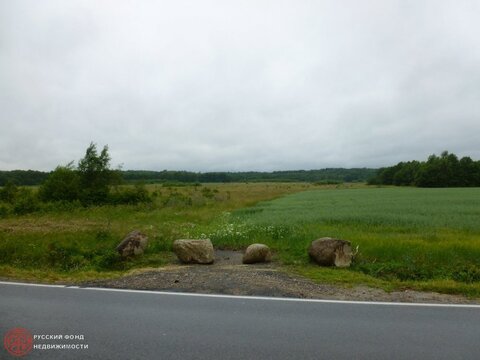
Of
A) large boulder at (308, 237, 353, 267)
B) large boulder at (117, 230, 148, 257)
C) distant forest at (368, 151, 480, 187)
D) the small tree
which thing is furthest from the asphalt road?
distant forest at (368, 151, 480, 187)

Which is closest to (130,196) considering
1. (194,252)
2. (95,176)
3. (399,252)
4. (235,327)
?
(95,176)

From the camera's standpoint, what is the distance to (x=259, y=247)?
12180 mm

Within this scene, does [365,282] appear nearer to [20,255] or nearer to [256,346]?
[256,346]

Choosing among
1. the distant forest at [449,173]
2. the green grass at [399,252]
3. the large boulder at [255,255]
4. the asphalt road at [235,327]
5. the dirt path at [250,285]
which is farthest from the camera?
the distant forest at [449,173]

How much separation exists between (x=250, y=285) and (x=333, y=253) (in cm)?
363

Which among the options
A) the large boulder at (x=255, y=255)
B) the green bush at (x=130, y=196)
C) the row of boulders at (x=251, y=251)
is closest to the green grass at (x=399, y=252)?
the row of boulders at (x=251, y=251)

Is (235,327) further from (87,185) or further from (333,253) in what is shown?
(87,185)

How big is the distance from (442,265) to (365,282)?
3062 mm

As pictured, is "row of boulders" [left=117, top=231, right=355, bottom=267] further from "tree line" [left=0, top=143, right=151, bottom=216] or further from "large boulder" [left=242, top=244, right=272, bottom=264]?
"tree line" [left=0, top=143, right=151, bottom=216]

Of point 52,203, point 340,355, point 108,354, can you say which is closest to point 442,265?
point 340,355

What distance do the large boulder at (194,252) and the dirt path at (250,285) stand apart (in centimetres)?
92

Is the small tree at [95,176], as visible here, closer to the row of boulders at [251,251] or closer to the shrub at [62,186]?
the shrub at [62,186]

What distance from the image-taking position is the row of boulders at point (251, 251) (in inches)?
452

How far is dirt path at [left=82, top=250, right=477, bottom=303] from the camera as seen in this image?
8219 millimetres
